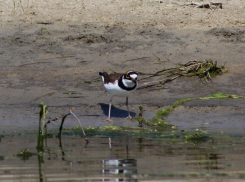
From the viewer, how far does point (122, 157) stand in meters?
6.83

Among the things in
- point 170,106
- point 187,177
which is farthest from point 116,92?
point 187,177

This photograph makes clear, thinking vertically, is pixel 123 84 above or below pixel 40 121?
above

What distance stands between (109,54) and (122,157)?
5331 millimetres

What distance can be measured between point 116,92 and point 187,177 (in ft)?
13.1

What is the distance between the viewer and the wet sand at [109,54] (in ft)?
32.4

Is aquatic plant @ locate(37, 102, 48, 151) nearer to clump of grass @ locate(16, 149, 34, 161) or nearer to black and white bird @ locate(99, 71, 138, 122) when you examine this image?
clump of grass @ locate(16, 149, 34, 161)

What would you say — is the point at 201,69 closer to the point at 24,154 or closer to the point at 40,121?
the point at 40,121

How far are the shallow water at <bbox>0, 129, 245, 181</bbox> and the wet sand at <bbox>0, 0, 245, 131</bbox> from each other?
1.17 metres

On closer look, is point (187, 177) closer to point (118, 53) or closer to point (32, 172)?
point (32, 172)

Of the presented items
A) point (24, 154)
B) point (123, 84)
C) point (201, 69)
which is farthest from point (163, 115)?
point (24, 154)

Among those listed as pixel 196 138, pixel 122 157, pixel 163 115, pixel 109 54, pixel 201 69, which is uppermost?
pixel 109 54

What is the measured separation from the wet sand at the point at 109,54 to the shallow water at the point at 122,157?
1173 mm

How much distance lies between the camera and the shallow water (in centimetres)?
593

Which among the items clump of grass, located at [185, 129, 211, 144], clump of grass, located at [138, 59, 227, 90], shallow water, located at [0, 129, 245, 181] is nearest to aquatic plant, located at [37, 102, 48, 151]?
shallow water, located at [0, 129, 245, 181]
